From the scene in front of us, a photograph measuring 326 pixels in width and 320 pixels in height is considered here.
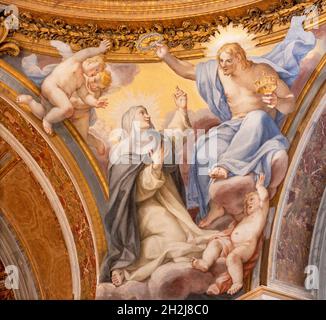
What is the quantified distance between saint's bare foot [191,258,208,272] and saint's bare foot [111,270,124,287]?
824 mm

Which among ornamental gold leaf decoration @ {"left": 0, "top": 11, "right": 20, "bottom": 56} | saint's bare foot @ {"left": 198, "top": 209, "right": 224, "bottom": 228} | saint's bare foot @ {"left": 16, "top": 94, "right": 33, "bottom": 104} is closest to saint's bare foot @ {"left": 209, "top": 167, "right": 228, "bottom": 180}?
saint's bare foot @ {"left": 198, "top": 209, "right": 224, "bottom": 228}

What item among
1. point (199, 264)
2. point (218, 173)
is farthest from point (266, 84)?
point (199, 264)

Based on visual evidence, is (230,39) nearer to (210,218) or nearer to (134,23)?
(134,23)

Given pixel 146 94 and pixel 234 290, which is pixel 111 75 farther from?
pixel 234 290

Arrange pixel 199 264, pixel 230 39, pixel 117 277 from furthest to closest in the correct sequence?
pixel 230 39 → pixel 117 277 → pixel 199 264

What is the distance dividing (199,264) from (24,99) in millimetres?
2756

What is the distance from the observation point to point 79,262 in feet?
49.5

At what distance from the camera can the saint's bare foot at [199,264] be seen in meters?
14.4

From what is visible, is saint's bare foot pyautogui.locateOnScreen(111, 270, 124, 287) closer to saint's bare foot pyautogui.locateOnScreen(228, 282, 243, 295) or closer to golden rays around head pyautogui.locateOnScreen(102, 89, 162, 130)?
saint's bare foot pyautogui.locateOnScreen(228, 282, 243, 295)

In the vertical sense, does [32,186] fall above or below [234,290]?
above

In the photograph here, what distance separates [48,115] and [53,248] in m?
1.65

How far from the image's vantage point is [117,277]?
14.6 metres

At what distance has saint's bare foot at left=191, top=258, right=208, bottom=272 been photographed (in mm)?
14445
